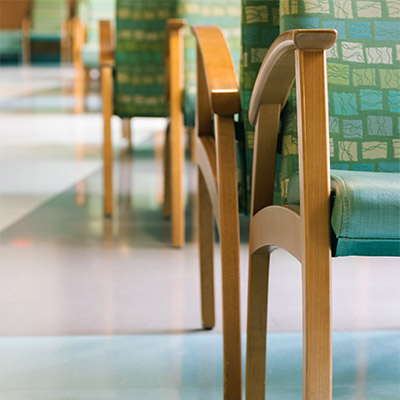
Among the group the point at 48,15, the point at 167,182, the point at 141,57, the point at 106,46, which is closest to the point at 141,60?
the point at 141,57

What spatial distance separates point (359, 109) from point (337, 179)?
331 mm

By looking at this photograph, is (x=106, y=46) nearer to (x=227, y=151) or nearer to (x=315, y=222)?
(x=227, y=151)

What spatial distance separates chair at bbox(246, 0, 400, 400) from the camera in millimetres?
991

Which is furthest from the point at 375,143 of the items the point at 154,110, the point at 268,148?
the point at 154,110

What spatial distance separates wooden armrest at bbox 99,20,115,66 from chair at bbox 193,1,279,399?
1232 millimetres

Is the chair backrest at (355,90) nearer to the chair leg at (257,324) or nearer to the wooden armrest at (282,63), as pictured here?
the wooden armrest at (282,63)

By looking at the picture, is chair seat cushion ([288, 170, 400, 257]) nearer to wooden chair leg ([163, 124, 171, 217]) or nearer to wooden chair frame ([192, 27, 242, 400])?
wooden chair frame ([192, 27, 242, 400])

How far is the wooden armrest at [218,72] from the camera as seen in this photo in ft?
4.72

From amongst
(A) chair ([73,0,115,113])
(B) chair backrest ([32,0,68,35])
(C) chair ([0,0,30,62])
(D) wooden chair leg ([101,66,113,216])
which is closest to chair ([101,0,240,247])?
(D) wooden chair leg ([101,66,113,216])

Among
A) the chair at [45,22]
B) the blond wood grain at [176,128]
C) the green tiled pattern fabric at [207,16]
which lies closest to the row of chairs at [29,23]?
the chair at [45,22]

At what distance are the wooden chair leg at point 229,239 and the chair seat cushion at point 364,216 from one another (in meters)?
0.45

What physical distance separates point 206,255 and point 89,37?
4.45 m

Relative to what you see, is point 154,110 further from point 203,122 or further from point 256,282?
point 256,282

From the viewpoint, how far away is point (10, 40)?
12.2m
